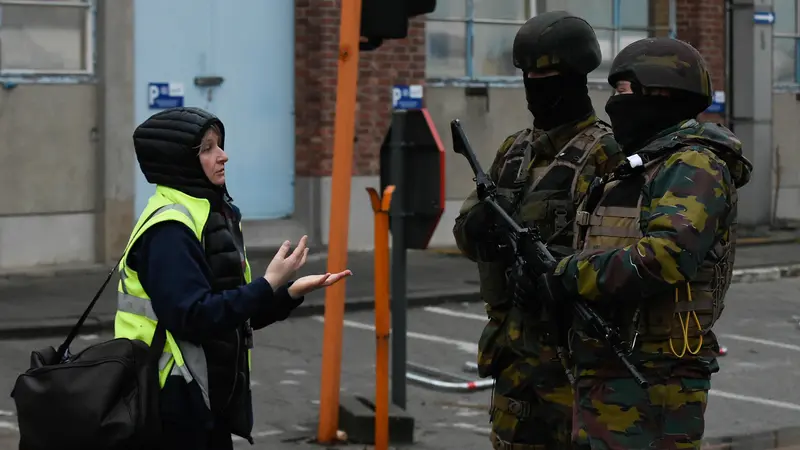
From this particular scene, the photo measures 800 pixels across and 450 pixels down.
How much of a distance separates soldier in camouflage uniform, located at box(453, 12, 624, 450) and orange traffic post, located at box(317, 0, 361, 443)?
213 cm

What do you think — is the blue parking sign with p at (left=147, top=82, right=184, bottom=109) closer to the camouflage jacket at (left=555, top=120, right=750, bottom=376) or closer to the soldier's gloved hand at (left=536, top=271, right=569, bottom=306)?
the soldier's gloved hand at (left=536, top=271, right=569, bottom=306)

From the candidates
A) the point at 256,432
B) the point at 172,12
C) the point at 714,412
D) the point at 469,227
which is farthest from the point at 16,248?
the point at 469,227

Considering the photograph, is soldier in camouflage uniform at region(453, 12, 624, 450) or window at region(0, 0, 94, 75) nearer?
soldier in camouflage uniform at region(453, 12, 624, 450)

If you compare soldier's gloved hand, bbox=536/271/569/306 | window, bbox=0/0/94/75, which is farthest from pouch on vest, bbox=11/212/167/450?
window, bbox=0/0/94/75

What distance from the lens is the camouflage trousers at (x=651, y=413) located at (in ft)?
13.6

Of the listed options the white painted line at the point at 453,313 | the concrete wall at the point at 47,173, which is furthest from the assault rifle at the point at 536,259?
the concrete wall at the point at 47,173

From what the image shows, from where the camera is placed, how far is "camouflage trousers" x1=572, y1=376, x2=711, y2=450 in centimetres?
→ 415

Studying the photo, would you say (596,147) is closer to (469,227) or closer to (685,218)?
(469,227)

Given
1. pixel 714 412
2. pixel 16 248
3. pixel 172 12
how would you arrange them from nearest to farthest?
pixel 714 412
pixel 16 248
pixel 172 12

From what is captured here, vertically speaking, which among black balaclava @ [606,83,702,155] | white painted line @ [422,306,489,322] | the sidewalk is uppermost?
black balaclava @ [606,83,702,155]

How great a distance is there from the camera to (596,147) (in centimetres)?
506

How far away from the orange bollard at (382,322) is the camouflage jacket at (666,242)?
9.82 ft

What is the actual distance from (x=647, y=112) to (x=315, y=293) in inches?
351

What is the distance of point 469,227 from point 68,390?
1.72 meters
